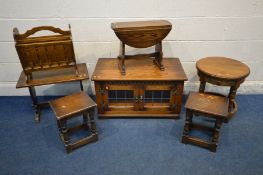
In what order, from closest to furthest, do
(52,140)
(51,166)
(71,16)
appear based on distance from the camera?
1. (51,166)
2. (52,140)
3. (71,16)

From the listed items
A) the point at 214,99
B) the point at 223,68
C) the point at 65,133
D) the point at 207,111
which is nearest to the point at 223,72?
the point at 223,68

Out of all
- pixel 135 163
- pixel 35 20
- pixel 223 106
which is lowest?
pixel 135 163

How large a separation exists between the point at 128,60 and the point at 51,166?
4.56ft

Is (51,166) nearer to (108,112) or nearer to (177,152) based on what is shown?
(108,112)

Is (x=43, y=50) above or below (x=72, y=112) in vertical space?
above

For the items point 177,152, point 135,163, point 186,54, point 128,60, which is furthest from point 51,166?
point 186,54

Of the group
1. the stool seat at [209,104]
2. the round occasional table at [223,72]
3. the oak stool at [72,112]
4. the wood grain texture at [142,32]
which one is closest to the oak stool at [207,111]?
the stool seat at [209,104]

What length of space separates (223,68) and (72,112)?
5.10 ft

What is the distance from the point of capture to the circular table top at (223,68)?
228 centimetres

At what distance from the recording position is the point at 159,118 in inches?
108

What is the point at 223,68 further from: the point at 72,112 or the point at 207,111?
the point at 72,112

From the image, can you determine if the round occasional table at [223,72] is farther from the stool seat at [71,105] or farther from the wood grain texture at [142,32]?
the stool seat at [71,105]

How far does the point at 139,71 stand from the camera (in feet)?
8.36

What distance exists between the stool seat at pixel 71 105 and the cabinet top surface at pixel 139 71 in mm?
251
